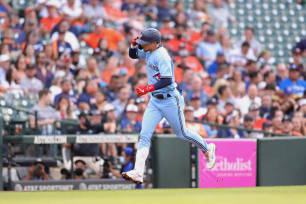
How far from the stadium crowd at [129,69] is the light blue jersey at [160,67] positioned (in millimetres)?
2722

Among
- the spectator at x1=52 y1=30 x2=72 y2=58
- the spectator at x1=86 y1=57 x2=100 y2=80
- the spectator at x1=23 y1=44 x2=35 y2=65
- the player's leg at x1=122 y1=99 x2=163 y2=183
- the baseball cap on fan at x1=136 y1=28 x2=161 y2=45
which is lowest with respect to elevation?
the player's leg at x1=122 y1=99 x2=163 y2=183

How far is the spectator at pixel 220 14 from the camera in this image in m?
16.4

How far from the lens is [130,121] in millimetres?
10891

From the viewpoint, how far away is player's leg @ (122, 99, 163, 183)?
7.26m

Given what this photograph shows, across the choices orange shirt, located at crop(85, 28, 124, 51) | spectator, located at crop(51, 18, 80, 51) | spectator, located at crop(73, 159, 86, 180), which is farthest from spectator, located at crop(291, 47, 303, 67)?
spectator, located at crop(73, 159, 86, 180)

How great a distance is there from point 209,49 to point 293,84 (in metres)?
2.00

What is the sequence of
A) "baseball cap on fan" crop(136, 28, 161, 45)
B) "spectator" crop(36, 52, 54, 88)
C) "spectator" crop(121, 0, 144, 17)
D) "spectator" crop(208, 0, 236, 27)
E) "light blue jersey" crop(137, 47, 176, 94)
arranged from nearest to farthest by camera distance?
1. "light blue jersey" crop(137, 47, 176, 94)
2. "baseball cap on fan" crop(136, 28, 161, 45)
3. "spectator" crop(36, 52, 54, 88)
4. "spectator" crop(121, 0, 144, 17)
5. "spectator" crop(208, 0, 236, 27)

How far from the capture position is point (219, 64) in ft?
46.7

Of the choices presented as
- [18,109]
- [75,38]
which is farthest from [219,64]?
[18,109]

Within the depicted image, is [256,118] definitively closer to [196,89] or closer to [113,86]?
[196,89]

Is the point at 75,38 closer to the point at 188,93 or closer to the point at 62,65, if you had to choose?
the point at 62,65

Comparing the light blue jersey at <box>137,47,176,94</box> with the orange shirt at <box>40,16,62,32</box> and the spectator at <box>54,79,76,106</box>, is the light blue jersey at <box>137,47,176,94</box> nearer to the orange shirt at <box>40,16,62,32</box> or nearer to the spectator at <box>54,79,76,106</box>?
the spectator at <box>54,79,76,106</box>

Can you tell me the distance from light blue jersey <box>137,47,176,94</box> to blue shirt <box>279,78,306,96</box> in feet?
23.6

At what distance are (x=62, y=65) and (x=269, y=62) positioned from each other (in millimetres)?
5458
